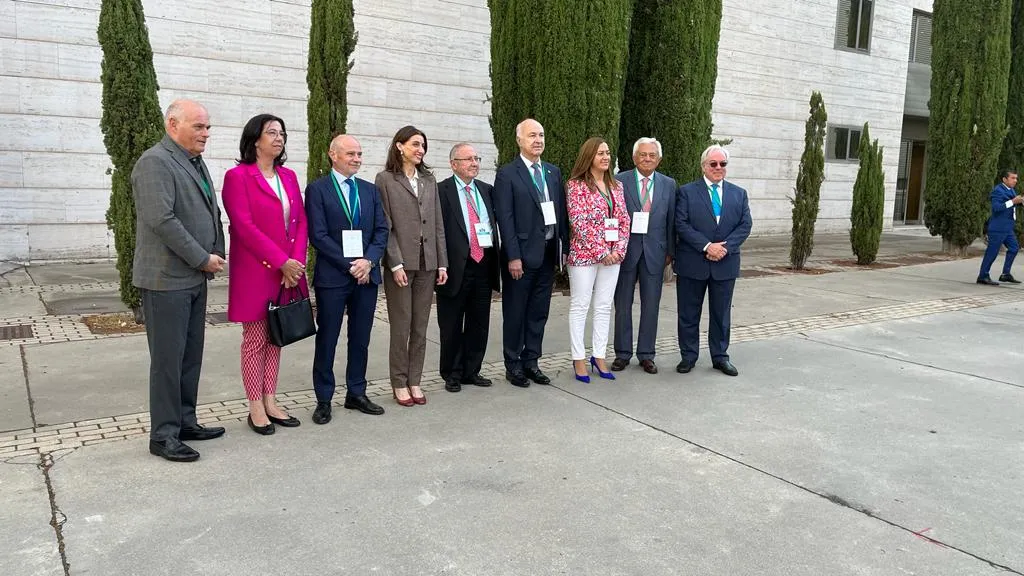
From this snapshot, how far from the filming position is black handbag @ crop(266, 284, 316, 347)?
4.39 m

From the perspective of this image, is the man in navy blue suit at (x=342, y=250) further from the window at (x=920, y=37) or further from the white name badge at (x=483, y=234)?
the window at (x=920, y=37)

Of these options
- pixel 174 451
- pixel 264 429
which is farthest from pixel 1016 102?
pixel 174 451

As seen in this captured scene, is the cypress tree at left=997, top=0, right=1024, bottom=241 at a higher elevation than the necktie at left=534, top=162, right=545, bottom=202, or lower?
higher

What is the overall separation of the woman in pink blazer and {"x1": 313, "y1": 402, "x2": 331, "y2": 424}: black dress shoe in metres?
0.28

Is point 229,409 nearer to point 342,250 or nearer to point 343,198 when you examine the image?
point 342,250

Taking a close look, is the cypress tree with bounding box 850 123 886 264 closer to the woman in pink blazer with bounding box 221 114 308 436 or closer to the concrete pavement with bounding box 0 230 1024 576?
the concrete pavement with bounding box 0 230 1024 576

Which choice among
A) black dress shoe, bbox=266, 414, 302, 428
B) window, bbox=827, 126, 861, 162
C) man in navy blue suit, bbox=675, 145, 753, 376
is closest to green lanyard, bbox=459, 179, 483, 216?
man in navy blue suit, bbox=675, 145, 753, 376

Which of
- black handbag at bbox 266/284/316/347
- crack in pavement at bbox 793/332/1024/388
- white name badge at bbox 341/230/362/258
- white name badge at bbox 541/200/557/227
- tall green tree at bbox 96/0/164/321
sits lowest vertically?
crack in pavement at bbox 793/332/1024/388

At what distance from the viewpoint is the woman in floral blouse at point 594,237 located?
18.6 ft

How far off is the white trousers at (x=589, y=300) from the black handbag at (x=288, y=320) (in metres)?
2.13

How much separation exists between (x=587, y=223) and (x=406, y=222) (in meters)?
1.42

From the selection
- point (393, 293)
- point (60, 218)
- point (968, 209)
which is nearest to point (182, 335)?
point (393, 293)

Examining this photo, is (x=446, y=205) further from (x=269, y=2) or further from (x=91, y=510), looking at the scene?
(x=269, y=2)

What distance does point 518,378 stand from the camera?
18.6 ft
